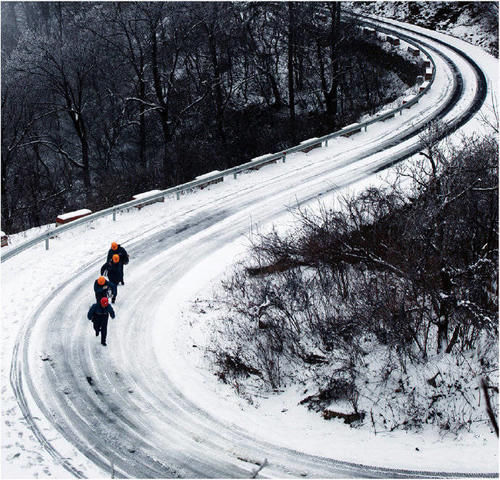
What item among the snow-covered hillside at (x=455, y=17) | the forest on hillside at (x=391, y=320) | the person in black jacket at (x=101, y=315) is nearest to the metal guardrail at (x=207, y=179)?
the person in black jacket at (x=101, y=315)

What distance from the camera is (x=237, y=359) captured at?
1220 centimetres

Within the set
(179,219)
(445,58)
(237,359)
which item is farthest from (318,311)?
(445,58)

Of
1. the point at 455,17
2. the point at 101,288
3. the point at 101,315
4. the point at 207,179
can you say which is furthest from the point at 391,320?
the point at 455,17

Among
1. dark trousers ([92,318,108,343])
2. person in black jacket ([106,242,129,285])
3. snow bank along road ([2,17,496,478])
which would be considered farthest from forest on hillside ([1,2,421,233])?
dark trousers ([92,318,108,343])

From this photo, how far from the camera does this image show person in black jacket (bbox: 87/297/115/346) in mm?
12453

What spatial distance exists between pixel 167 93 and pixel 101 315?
933 inches

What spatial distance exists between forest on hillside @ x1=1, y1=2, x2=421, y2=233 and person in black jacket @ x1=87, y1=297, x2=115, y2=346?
1351cm

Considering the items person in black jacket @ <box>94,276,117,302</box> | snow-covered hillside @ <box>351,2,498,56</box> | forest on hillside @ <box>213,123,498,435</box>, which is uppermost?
snow-covered hillside @ <box>351,2,498,56</box>

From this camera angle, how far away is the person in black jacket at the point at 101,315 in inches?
490

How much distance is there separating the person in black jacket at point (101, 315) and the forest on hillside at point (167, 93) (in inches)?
532

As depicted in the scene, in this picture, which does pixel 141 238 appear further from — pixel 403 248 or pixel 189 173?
pixel 189 173

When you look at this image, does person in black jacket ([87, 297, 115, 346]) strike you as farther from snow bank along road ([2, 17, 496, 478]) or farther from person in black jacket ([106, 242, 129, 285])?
person in black jacket ([106, 242, 129, 285])

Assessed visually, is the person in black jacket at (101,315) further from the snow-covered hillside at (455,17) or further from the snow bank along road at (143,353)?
the snow-covered hillside at (455,17)

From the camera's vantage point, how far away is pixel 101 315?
12461mm
